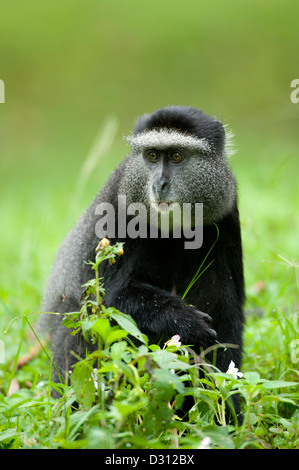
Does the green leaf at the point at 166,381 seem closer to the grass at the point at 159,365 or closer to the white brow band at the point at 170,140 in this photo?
the grass at the point at 159,365

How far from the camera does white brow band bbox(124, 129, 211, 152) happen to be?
425 centimetres

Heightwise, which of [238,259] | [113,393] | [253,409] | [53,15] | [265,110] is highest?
[53,15]

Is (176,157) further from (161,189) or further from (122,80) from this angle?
(122,80)

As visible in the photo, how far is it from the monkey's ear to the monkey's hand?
3.43 feet

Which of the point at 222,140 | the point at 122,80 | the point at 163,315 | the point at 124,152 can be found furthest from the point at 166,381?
the point at 122,80

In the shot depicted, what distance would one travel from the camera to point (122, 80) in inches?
739

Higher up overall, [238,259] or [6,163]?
[6,163]

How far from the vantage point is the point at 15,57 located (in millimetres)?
20688

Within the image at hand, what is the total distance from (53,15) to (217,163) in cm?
1963

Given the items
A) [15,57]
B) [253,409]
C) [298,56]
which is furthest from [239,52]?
[253,409]

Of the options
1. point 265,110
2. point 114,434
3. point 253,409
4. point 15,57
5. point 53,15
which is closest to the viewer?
point 114,434

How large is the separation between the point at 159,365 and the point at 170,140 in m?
1.85

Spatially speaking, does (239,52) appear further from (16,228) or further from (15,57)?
(16,228)

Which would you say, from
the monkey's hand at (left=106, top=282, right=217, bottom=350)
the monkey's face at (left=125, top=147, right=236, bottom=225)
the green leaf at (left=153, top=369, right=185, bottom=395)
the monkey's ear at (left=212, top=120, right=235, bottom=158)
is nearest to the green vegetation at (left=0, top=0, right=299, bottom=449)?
the green leaf at (left=153, top=369, right=185, bottom=395)
